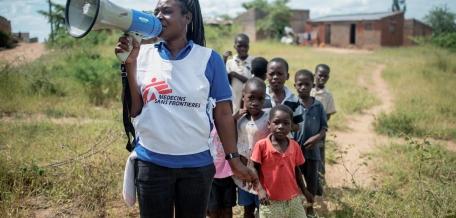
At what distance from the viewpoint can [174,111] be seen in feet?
5.51

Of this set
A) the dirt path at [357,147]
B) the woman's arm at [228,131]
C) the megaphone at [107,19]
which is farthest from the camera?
the dirt path at [357,147]

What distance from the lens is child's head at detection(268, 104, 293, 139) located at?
2.59 metres

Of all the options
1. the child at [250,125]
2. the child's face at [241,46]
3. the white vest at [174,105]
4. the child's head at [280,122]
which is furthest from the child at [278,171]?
the child's face at [241,46]

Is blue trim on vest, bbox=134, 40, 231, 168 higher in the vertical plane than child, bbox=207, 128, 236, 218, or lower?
higher

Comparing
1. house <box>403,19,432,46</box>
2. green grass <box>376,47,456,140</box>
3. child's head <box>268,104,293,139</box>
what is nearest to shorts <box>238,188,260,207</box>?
child's head <box>268,104,293,139</box>

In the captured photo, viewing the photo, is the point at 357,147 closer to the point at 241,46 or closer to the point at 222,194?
the point at 241,46

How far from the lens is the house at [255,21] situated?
33.5m

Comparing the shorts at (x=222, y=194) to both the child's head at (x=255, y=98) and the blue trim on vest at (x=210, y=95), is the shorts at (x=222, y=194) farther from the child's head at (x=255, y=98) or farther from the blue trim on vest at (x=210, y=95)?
the blue trim on vest at (x=210, y=95)

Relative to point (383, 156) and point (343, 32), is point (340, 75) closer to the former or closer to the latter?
point (383, 156)

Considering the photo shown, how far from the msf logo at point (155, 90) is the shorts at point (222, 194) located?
1288 millimetres

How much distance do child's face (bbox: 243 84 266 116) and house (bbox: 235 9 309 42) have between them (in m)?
30.7

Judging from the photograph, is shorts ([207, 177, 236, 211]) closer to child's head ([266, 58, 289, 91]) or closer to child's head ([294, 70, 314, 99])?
child's head ([266, 58, 289, 91])

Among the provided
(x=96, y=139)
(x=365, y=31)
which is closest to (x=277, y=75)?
(x=96, y=139)

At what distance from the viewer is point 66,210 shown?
3.12 metres
